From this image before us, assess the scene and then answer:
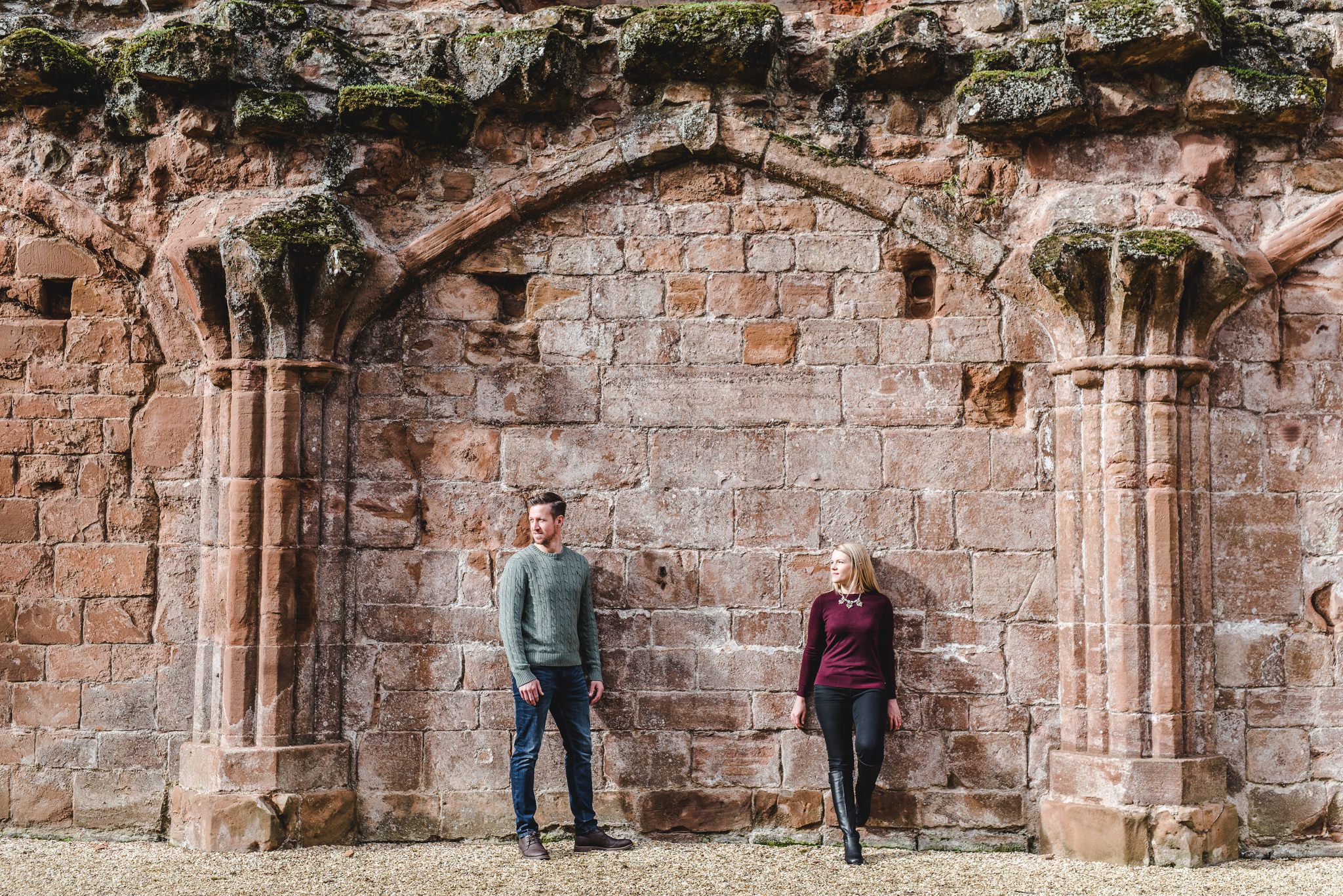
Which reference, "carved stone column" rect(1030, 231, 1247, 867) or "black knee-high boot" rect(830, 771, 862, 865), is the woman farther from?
"carved stone column" rect(1030, 231, 1247, 867)

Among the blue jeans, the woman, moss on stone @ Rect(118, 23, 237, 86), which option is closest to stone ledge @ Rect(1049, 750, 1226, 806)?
the woman

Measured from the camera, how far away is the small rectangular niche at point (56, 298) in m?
5.76

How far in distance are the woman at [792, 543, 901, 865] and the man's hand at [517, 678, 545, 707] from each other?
4.10 feet

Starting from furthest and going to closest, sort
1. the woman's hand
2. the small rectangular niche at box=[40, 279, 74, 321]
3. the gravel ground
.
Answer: the small rectangular niche at box=[40, 279, 74, 321] < the woman's hand < the gravel ground

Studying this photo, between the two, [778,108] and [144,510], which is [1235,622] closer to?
[778,108]

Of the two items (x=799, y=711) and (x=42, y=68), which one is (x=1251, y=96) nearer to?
(x=799, y=711)

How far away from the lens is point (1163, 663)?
16.8ft

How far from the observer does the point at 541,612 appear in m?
5.09

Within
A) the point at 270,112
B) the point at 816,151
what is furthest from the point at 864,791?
the point at 270,112

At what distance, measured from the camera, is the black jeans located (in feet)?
16.4

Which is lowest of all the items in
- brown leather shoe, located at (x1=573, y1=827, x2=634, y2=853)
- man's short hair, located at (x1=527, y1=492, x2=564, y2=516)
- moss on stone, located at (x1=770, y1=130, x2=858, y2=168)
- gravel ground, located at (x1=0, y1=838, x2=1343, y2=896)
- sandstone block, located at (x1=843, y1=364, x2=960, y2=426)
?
gravel ground, located at (x1=0, y1=838, x2=1343, y2=896)

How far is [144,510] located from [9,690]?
111 centimetres

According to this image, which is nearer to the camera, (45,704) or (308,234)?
(308,234)

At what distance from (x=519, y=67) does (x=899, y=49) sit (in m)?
1.89
